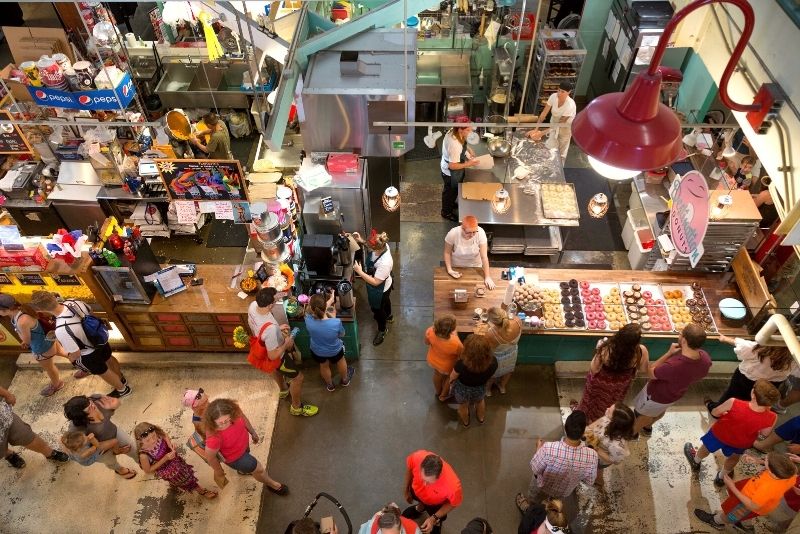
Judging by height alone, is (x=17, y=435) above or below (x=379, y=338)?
above

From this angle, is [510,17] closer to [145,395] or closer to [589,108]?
[589,108]

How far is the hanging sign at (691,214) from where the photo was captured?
491 cm

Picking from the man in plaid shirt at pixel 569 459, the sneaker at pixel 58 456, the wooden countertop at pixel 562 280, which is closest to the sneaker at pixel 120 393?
the sneaker at pixel 58 456

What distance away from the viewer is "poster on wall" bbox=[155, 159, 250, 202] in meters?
6.34

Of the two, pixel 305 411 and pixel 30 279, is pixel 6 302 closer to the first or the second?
pixel 30 279

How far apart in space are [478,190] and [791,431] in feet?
14.9

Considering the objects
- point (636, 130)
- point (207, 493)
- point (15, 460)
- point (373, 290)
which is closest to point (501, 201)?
point (373, 290)

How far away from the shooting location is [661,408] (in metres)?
5.61

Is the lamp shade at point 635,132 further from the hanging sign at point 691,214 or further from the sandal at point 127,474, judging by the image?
the sandal at point 127,474

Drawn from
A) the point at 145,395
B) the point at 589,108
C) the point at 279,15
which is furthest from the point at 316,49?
the point at 589,108

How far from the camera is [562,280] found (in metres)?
6.73

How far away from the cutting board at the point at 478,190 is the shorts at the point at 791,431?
14.0 ft

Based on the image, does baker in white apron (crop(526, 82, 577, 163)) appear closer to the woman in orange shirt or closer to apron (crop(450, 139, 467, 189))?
apron (crop(450, 139, 467, 189))

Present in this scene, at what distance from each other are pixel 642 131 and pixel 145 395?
6.02 m
